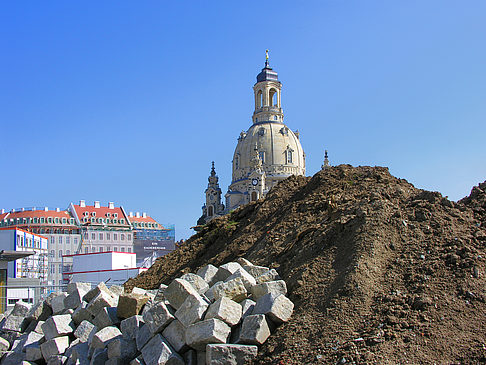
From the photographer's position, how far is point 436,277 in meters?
8.12

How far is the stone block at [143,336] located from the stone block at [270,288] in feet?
5.83

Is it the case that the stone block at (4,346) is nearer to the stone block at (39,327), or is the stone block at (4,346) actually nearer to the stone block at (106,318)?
the stone block at (39,327)

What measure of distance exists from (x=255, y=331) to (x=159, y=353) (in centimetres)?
148

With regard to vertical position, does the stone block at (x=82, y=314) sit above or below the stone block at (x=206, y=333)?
above

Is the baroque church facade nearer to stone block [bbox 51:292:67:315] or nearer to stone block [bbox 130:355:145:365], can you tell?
stone block [bbox 51:292:67:315]

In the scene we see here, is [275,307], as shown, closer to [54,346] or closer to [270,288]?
[270,288]

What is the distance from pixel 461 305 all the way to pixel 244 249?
574 cm

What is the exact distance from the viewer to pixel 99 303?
10.4m

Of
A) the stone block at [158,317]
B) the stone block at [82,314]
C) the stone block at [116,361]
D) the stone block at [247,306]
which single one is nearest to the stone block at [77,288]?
the stone block at [82,314]

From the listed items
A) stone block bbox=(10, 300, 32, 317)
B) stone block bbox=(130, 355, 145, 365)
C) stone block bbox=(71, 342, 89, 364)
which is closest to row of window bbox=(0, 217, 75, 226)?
stone block bbox=(10, 300, 32, 317)

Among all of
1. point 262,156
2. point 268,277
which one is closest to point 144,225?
point 262,156

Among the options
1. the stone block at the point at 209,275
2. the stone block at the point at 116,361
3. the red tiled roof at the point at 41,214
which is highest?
the red tiled roof at the point at 41,214

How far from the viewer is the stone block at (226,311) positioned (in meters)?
8.18

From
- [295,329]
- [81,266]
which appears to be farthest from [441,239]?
[81,266]
